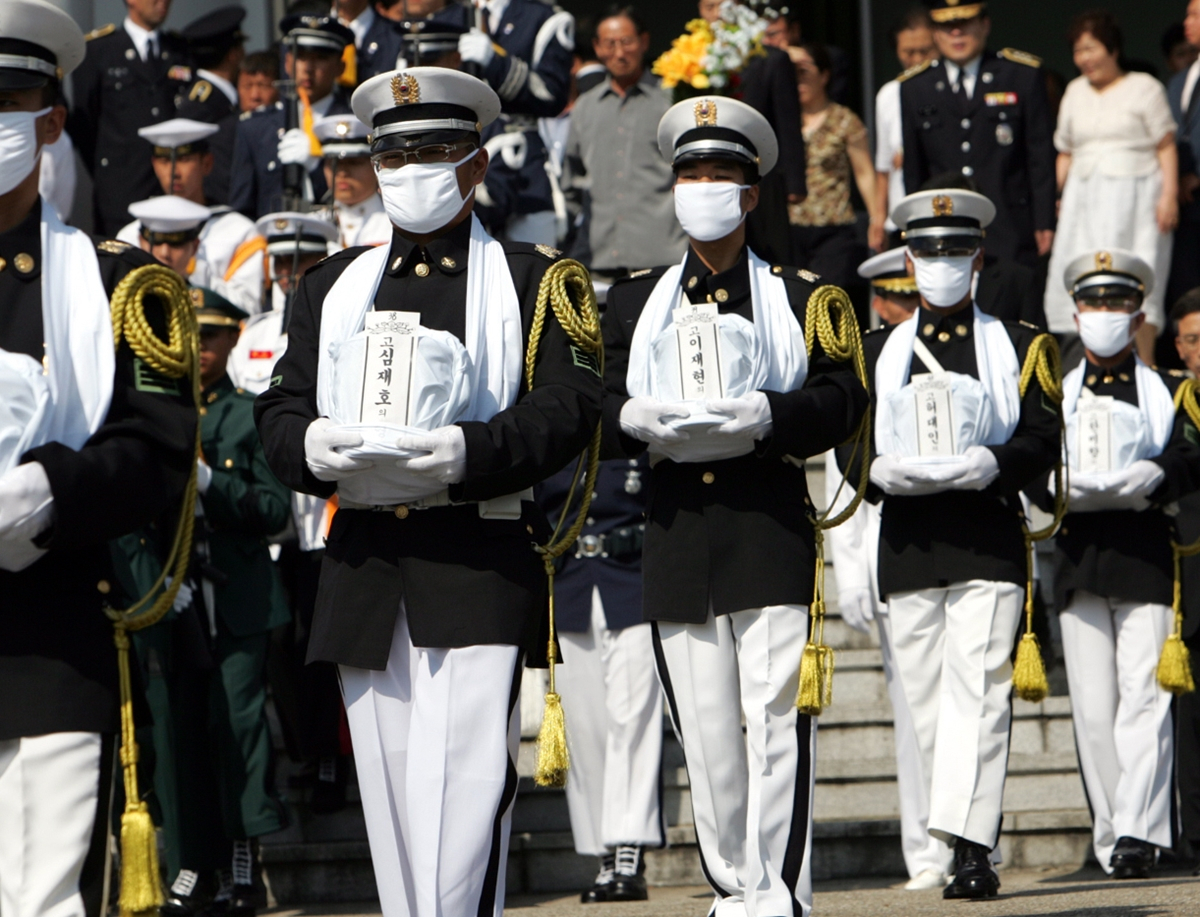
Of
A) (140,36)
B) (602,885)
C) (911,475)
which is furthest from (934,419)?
(140,36)

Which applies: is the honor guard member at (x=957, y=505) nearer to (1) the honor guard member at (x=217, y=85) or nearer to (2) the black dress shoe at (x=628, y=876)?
(2) the black dress shoe at (x=628, y=876)

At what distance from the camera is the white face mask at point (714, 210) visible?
6.32 meters

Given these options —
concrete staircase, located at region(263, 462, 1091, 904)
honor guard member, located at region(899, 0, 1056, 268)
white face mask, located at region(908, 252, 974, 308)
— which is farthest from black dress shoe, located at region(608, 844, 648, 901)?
honor guard member, located at region(899, 0, 1056, 268)

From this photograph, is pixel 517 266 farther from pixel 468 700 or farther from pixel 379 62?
pixel 379 62

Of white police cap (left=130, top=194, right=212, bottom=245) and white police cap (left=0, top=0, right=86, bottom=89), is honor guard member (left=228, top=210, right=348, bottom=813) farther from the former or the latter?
white police cap (left=0, top=0, right=86, bottom=89)

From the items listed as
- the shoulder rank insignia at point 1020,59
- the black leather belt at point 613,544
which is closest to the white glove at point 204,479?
the black leather belt at point 613,544

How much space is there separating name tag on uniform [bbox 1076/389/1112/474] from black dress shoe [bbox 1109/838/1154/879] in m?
1.56

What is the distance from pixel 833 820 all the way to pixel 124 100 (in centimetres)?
648

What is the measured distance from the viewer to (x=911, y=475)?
750 centimetres

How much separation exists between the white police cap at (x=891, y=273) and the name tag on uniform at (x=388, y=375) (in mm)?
4873

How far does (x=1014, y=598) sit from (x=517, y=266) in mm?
3336

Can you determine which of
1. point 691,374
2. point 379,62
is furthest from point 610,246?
point 691,374

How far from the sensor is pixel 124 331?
13.9 feet

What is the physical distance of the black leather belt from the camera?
8.62 m
